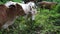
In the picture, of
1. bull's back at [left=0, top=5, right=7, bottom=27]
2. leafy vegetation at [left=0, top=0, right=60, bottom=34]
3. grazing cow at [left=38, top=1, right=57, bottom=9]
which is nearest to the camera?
bull's back at [left=0, top=5, right=7, bottom=27]

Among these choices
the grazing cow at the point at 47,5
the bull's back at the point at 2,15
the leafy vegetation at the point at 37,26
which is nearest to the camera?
the bull's back at the point at 2,15

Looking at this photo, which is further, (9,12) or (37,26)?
(37,26)

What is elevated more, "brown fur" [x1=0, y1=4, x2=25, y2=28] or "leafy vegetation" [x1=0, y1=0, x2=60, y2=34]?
"brown fur" [x1=0, y1=4, x2=25, y2=28]

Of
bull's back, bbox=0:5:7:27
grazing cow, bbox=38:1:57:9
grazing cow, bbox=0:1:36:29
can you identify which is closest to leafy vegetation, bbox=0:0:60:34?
grazing cow, bbox=0:1:36:29

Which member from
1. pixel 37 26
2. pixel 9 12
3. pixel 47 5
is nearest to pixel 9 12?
pixel 9 12

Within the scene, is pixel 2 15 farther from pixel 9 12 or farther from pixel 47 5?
pixel 47 5

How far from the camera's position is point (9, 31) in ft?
17.7

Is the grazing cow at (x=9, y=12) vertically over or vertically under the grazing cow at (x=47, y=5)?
over

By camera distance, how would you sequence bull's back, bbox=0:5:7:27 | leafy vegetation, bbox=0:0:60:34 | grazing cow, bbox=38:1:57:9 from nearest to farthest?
bull's back, bbox=0:5:7:27 → leafy vegetation, bbox=0:0:60:34 → grazing cow, bbox=38:1:57:9

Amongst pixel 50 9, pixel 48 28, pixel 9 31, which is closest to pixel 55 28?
pixel 48 28

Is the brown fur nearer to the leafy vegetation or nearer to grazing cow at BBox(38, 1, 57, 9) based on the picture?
the leafy vegetation

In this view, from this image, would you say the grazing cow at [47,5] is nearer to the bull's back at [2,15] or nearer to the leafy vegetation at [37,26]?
the leafy vegetation at [37,26]

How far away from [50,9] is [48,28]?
2727mm

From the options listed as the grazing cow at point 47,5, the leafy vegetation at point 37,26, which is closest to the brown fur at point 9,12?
the leafy vegetation at point 37,26
